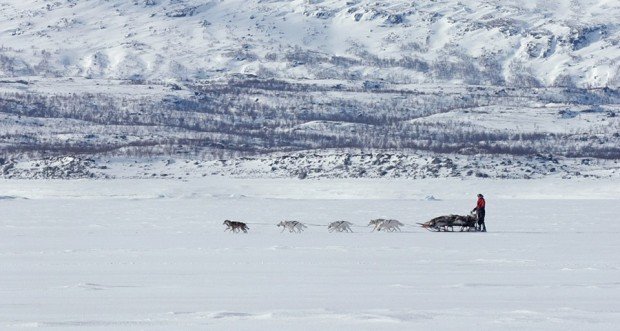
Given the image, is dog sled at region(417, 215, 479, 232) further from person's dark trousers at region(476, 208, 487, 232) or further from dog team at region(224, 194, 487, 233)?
person's dark trousers at region(476, 208, 487, 232)

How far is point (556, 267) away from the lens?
17234 mm

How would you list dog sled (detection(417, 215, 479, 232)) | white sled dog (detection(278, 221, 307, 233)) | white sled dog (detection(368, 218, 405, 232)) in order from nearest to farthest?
white sled dog (detection(278, 221, 307, 233)) → white sled dog (detection(368, 218, 405, 232)) → dog sled (detection(417, 215, 479, 232))

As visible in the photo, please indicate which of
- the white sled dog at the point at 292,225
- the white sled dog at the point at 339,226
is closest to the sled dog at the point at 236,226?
the white sled dog at the point at 292,225

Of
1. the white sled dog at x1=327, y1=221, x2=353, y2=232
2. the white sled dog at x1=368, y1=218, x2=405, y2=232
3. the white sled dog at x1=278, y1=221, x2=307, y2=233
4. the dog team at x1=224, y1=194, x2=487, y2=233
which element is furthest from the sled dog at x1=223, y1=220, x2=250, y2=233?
the white sled dog at x1=368, y1=218, x2=405, y2=232

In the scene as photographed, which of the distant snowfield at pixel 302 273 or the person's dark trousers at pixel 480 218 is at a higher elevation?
the person's dark trousers at pixel 480 218

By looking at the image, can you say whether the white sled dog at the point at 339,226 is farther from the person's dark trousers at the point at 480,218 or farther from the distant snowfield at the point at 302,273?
the person's dark trousers at the point at 480,218

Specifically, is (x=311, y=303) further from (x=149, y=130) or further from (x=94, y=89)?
(x=94, y=89)

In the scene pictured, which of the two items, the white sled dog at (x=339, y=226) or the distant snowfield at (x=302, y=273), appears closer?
the distant snowfield at (x=302, y=273)

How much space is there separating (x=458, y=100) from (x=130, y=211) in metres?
110

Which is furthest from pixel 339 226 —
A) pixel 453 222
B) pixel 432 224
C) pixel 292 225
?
pixel 453 222

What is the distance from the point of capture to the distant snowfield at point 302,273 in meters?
11.8

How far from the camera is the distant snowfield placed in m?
11.8

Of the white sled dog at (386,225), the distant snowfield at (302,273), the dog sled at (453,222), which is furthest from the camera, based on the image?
the dog sled at (453,222)

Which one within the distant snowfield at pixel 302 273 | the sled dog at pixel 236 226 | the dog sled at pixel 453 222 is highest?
the dog sled at pixel 453 222
